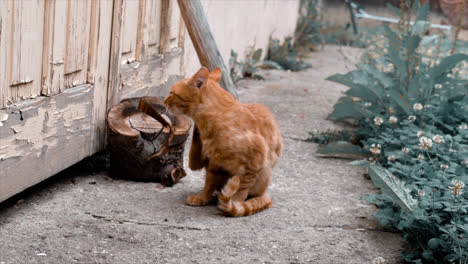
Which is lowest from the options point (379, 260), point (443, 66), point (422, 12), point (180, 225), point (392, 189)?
point (180, 225)

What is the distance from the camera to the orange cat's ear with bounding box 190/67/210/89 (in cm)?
297

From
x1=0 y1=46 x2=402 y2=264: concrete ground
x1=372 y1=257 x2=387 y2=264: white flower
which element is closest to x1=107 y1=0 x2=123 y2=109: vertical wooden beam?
x1=0 y1=46 x2=402 y2=264: concrete ground

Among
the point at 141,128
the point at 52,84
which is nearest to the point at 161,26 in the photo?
the point at 141,128

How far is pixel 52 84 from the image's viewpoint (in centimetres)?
289

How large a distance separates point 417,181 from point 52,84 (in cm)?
203

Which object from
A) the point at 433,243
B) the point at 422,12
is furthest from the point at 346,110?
the point at 433,243

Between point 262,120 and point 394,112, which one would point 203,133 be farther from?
point 394,112

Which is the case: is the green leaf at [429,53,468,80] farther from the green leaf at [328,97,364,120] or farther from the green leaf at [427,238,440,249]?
the green leaf at [427,238,440,249]

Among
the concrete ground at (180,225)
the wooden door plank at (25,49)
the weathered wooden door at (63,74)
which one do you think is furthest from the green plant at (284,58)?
the wooden door plank at (25,49)

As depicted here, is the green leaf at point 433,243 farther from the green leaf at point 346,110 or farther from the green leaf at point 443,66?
the green leaf at point 346,110

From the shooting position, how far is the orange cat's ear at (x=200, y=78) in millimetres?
2973

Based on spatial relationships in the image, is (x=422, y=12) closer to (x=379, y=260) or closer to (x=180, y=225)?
(x=379, y=260)

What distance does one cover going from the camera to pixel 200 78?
118 inches

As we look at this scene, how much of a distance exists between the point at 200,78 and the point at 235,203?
26.6 inches
